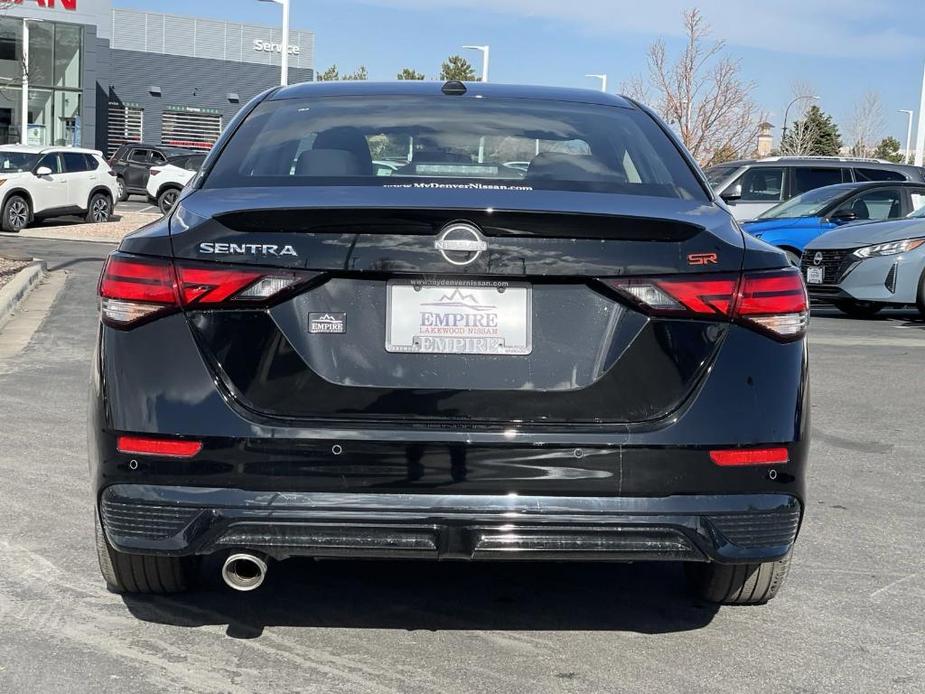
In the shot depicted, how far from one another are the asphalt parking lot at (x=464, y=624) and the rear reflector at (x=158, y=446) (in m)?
0.63

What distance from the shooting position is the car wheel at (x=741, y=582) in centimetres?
412

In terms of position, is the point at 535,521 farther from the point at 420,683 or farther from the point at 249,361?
the point at 249,361

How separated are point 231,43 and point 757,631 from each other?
196 feet

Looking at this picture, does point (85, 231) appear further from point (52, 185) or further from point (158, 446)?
point (158, 446)

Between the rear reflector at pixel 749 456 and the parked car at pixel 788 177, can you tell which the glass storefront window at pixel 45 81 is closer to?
the parked car at pixel 788 177

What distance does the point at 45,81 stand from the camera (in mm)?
49875

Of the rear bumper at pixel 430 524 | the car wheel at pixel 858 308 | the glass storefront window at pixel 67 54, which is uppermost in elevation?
the glass storefront window at pixel 67 54

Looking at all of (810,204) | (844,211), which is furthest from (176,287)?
(810,204)

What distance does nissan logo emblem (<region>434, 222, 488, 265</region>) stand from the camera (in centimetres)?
338

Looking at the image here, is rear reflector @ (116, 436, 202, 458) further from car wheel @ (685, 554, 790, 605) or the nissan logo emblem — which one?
car wheel @ (685, 554, 790, 605)

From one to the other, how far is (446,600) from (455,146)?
4.82 feet

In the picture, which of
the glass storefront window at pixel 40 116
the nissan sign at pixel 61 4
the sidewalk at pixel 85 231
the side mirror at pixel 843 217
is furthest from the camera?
the glass storefront window at pixel 40 116

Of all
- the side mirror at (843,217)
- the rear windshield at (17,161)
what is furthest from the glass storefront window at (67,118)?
the side mirror at (843,217)

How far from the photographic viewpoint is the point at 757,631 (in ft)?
13.5
